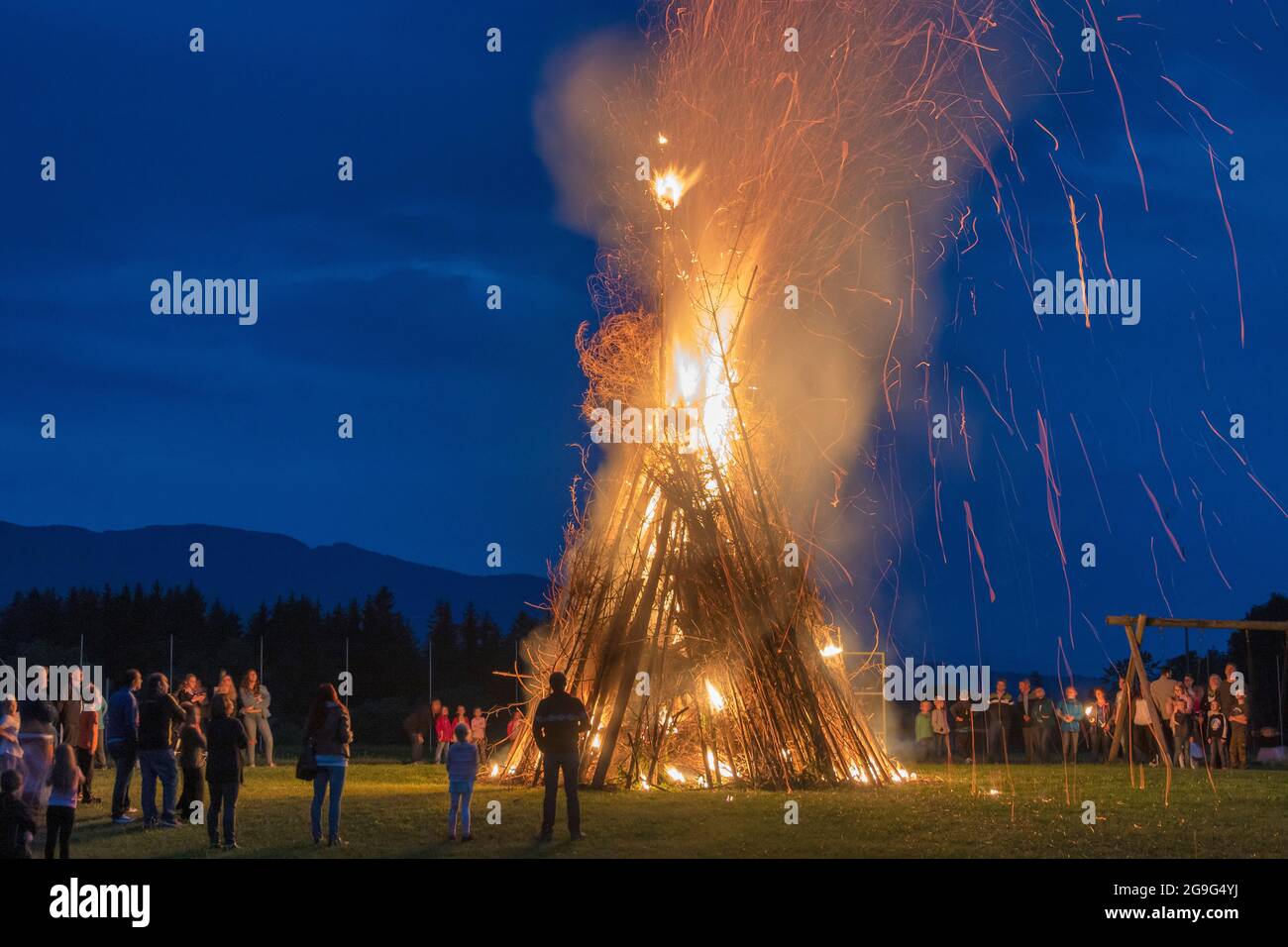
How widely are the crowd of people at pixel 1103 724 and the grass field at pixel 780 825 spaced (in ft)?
15.1

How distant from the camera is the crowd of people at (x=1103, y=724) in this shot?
2444cm

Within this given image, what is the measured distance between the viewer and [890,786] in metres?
18.6

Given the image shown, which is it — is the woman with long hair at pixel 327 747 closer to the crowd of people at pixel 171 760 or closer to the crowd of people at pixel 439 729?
the crowd of people at pixel 171 760

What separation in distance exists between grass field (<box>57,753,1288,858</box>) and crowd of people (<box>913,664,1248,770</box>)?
15.1 feet

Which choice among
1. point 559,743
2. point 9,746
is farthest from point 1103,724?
point 9,746

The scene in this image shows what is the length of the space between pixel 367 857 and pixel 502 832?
6.86ft

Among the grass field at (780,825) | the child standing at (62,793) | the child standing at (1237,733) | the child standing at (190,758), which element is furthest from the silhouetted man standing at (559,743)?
the child standing at (1237,733)

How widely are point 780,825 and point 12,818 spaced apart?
7.39m

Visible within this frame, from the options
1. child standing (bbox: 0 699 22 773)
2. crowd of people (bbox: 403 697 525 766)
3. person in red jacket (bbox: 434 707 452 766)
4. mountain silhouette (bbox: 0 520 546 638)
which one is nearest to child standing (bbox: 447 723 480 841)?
child standing (bbox: 0 699 22 773)

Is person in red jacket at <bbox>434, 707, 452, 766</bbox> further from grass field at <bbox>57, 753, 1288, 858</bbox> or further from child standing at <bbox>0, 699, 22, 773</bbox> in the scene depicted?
child standing at <bbox>0, 699, 22, 773</bbox>

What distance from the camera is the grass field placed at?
508 inches
